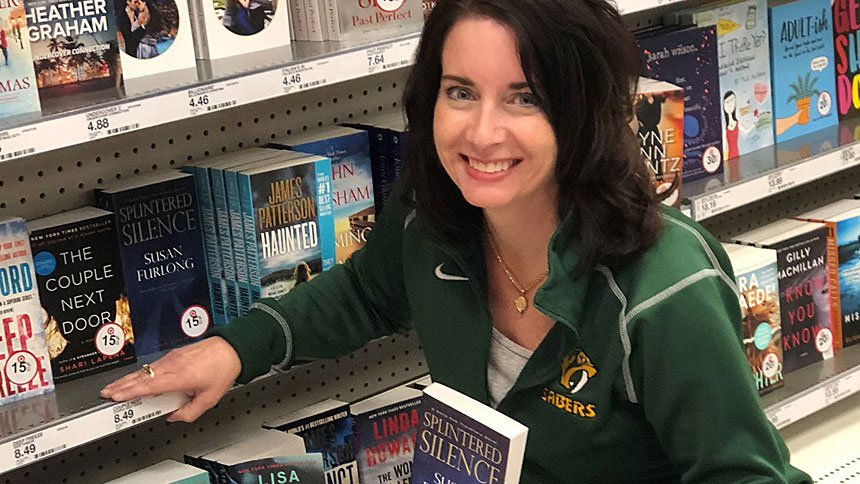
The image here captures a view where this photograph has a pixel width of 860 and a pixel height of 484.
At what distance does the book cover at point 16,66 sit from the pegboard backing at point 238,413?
1.49ft

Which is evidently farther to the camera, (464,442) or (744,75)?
(744,75)

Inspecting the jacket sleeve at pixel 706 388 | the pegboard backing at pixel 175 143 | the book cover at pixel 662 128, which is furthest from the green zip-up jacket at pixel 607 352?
the book cover at pixel 662 128

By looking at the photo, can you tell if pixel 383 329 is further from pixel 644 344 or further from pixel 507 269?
pixel 644 344

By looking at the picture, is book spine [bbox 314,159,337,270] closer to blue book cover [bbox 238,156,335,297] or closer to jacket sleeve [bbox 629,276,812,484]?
blue book cover [bbox 238,156,335,297]

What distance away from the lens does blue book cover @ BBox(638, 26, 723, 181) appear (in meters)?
2.60

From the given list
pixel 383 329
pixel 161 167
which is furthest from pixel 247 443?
pixel 161 167

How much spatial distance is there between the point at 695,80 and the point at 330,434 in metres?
1.16

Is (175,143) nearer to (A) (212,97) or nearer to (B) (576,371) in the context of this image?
(A) (212,97)

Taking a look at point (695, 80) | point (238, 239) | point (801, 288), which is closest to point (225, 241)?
point (238, 239)

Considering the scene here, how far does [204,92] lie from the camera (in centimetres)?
177

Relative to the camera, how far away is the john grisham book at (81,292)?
1855 mm

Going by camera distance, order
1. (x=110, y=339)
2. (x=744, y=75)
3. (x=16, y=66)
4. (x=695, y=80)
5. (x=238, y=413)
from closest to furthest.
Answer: (x=16, y=66) → (x=110, y=339) → (x=238, y=413) → (x=695, y=80) → (x=744, y=75)

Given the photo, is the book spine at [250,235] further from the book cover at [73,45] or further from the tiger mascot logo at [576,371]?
the tiger mascot logo at [576,371]

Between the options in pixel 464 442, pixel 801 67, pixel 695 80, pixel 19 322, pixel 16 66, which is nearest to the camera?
pixel 464 442
